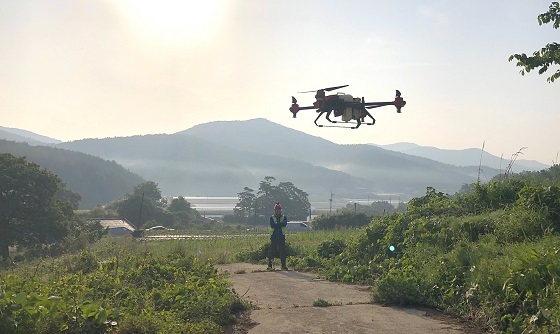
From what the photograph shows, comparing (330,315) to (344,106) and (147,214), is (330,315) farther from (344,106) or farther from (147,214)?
(147,214)

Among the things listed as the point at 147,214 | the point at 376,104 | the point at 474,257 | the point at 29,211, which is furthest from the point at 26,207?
the point at 147,214

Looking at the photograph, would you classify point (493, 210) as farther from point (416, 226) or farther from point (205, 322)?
point (205, 322)

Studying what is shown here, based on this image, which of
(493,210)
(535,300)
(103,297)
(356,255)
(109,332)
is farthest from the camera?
(356,255)

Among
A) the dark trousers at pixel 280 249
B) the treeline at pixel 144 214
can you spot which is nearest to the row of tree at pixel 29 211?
the dark trousers at pixel 280 249

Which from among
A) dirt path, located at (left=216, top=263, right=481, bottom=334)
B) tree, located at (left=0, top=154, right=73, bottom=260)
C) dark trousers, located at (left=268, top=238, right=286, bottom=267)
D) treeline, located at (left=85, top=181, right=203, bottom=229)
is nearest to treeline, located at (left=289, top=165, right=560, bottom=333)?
dirt path, located at (left=216, top=263, right=481, bottom=334)

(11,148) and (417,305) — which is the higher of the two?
(11,148)

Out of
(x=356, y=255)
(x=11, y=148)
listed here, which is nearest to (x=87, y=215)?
(x=356, y=255)

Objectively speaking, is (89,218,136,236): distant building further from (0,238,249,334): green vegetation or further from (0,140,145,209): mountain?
(0,140,145,209): mountain
